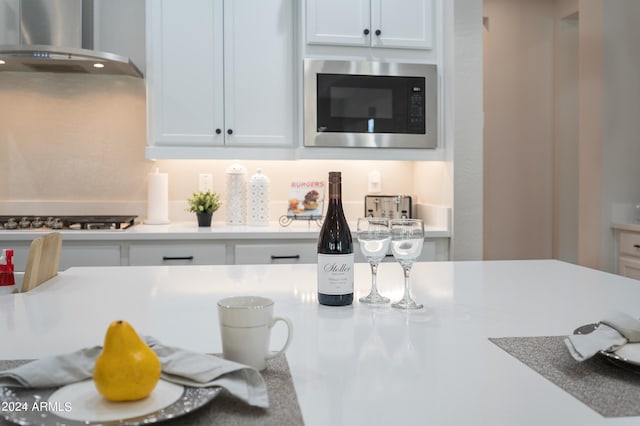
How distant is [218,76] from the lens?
298 centimetres

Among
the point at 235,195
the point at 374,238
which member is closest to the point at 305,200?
the point at 235,195

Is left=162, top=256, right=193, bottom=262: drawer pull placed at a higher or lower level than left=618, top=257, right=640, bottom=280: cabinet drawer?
higher

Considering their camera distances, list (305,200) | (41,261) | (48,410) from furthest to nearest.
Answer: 1. (305,200)
2. (41,261)
3. (48,410)

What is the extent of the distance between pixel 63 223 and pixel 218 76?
42.7 inches

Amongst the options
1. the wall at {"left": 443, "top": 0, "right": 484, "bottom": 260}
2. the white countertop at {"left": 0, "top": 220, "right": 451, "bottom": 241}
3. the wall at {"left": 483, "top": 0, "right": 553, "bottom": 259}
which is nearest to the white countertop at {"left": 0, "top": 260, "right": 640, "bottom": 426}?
the white countertop at {"left": 0, "top": 220, "right": 451, "bottom": 241}

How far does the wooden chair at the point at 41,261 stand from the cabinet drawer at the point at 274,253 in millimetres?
1272

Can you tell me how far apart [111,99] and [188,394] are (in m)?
2.91

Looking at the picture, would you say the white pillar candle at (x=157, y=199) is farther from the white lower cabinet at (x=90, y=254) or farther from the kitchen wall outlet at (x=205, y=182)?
the white lower cabinet at (x=90, y=254)

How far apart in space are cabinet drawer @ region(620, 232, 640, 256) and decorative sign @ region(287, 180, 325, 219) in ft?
6.05

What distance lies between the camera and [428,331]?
3.40 feet

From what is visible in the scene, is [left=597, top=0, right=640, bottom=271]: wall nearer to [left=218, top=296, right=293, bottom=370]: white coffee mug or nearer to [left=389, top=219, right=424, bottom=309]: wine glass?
[left=389, top=219, right=424, bottom=309]: wine glass

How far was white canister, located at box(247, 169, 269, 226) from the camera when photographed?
312cm

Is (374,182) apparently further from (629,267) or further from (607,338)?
A: (607,338)

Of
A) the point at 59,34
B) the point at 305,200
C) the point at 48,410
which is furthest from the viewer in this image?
the point at 305,200
